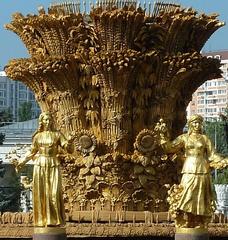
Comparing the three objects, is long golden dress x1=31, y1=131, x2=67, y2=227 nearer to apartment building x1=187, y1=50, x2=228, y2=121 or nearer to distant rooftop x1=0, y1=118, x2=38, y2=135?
distant rooftop x1=0, y1=118, x2=38, y2=135

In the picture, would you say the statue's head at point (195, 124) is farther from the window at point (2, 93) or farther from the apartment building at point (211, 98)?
the window at point (2, 93)

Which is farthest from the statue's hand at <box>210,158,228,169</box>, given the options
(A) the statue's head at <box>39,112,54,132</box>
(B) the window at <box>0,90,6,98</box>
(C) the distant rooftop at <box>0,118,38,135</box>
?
(B) the window at <box>0,90,6,98</box>

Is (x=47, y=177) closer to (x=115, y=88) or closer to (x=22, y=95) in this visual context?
(x=115, y=88)

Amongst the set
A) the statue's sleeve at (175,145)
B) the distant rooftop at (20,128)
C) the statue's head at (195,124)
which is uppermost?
the distant rooftop at (20,128)

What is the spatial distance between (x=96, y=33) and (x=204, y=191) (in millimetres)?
4065

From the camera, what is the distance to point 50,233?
17.5 m

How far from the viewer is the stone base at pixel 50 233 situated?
17.4 meters

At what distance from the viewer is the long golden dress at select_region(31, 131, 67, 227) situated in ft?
57.8

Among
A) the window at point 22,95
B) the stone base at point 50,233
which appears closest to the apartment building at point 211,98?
the window at point 22,95

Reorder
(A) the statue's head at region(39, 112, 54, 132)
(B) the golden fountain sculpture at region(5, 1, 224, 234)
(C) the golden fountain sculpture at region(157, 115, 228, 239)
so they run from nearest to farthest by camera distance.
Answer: (C) the golden fountain sculpture at region(157, 115, 228, 239) < (A) the statue's head at region(39, 112, 54, 132) < (B) the golden fountain sculpture at region(5, 1, 224, 234)

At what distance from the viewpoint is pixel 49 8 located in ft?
67.7

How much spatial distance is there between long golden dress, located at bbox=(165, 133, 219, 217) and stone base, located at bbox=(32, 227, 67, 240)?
6.05 ft

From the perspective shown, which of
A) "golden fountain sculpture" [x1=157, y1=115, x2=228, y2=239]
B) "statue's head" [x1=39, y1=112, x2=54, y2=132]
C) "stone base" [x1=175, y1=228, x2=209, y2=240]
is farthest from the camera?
"statue's head" [x1=39, y1=112, x2=54, y2=132]

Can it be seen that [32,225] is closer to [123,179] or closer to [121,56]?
[123,179]
